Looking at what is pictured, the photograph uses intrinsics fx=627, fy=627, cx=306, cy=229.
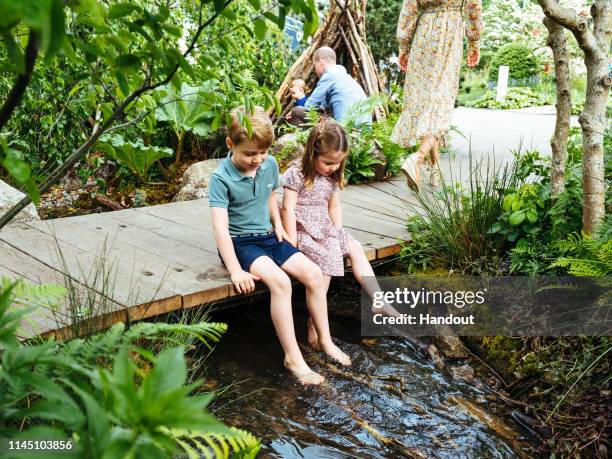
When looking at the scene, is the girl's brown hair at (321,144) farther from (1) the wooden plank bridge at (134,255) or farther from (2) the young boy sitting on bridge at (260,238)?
(1) the wooden plank bridge at (134,255)

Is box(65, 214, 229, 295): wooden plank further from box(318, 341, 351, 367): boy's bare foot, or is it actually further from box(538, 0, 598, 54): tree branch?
box(538, 0, 598, 54): tree branch

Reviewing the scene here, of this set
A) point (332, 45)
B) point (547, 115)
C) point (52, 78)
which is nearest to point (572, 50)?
point (547, 115)

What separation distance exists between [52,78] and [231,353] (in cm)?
298

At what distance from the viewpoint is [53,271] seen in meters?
3.32

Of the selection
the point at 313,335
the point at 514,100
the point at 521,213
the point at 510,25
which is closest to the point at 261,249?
the point at 313,335

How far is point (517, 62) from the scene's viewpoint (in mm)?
18375

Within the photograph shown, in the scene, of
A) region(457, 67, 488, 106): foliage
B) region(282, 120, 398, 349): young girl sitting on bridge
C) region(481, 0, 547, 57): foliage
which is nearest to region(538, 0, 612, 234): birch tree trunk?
region(282, 120, 398, 349): young girl sitting on bridge

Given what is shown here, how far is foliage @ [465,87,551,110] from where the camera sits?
16.4 metres

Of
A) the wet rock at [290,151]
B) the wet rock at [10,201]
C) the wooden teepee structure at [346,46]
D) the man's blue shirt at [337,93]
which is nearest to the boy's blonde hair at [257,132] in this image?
the wet rock at [10,201]

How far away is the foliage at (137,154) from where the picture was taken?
5445 mm

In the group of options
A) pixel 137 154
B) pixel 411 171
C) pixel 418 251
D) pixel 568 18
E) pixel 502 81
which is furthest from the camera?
pixel 502 81

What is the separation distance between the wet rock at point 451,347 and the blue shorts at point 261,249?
0.99 m

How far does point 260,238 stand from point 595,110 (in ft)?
6.36

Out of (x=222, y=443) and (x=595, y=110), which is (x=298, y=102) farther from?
(x=222, y=443)
